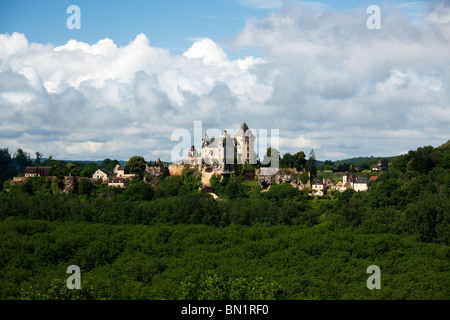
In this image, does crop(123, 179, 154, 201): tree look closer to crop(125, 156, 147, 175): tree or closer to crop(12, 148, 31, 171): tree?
crop(125, 156, 147, 175): tree

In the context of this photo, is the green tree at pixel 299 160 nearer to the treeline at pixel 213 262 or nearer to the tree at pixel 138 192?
the tree at pixel 138 192

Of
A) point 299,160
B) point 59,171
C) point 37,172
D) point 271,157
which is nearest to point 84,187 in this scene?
point 59,171

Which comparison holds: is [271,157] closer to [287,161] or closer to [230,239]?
[287,161]

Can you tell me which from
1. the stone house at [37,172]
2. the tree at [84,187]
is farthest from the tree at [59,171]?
the tree at [84,187]
